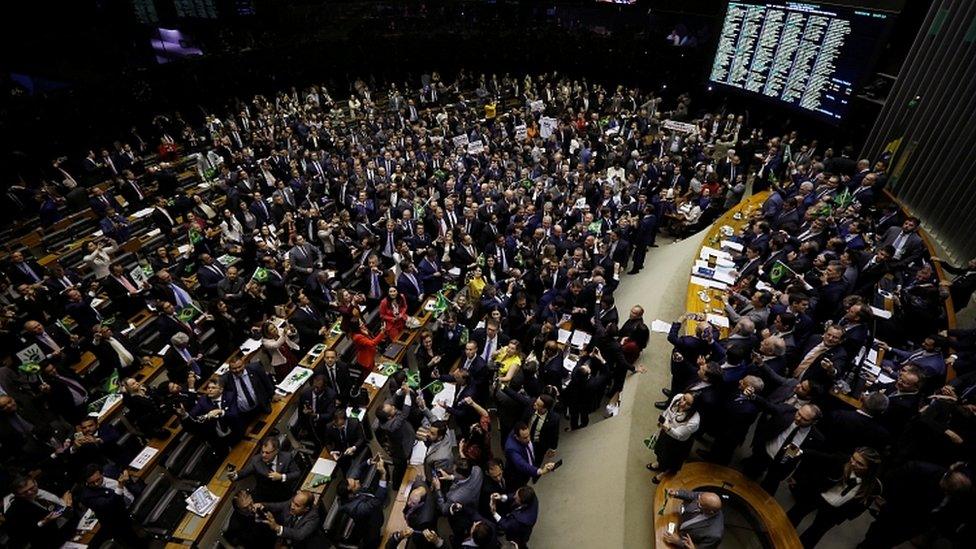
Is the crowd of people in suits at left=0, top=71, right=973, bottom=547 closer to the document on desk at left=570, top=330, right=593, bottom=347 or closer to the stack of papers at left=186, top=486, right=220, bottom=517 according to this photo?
the document on desk at left=570, top=330, right=593, bottom=347

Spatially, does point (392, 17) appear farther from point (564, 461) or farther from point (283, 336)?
point (564, 461)

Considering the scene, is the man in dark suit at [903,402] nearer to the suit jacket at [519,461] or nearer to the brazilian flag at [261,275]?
the suit jacket at [519,461]

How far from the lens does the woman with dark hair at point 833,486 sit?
3.68 metres

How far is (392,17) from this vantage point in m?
22.2

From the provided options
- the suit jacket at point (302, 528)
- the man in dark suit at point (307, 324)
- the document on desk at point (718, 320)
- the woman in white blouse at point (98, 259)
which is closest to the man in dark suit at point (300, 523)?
the suit jacket at point (302, 528)

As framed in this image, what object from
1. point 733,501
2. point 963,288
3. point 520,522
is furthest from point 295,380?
point 963,288

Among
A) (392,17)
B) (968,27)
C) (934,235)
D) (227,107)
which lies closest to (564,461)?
(934,235)

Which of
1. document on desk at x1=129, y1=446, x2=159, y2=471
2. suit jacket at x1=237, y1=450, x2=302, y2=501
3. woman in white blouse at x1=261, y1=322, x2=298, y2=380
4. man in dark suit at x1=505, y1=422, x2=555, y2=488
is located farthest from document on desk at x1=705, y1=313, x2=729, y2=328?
document on desk at x1=129, y1=446, x2=159, y2=471

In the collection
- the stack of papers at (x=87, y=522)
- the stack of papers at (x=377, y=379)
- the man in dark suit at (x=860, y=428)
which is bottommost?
the stack of papers at (x=87, y=522)

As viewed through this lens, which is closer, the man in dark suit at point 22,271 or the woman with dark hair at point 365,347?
the woman with dark hair at point 365,347

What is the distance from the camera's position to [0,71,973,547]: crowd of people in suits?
4875mm

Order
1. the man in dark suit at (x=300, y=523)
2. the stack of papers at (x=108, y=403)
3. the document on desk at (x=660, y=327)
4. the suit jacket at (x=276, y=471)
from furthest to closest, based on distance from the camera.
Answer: the document on desk at (x=660, y=327) → the stack of papers at (x=108, y=403) → the suit jacket at (x=276, y=471) → the man in dark suit at (x=300, y=523)

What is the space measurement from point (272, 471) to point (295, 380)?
5.94 feet

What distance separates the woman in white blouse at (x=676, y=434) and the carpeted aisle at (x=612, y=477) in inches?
17.5
